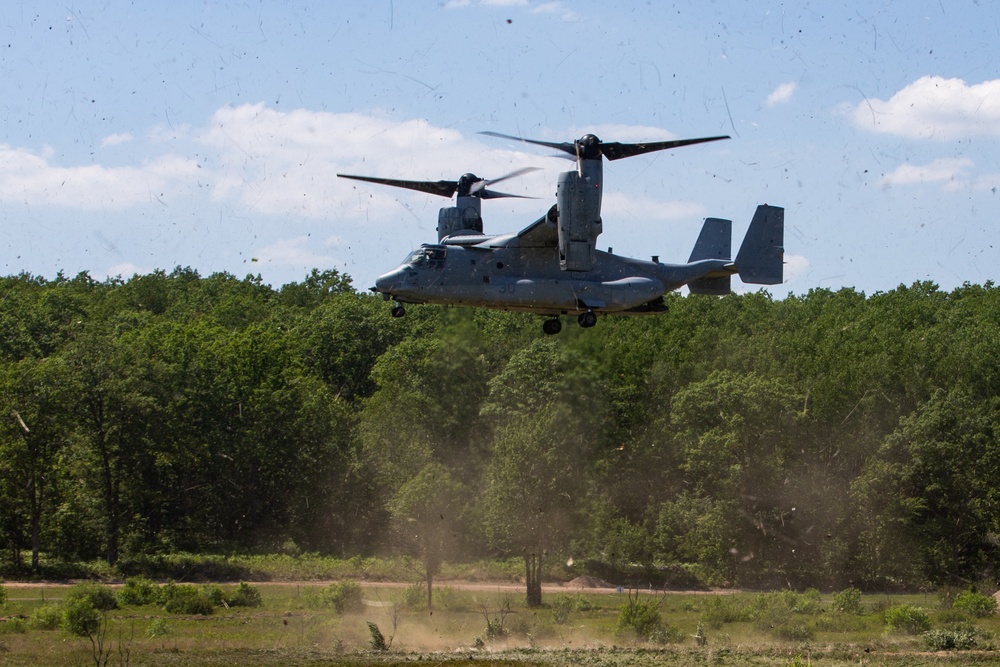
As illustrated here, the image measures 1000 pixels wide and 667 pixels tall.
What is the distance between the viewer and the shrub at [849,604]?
188 ft

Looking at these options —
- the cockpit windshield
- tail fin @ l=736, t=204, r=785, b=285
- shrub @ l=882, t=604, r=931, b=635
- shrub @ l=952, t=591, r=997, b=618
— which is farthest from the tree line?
the cockpit windshield

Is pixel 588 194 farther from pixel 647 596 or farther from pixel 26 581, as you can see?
pixel 26 581

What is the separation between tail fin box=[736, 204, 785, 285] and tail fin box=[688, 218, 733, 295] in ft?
2.23

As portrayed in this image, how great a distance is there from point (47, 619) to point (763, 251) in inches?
1289

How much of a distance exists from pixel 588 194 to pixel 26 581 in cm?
4458

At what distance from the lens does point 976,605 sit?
55688 millimetres

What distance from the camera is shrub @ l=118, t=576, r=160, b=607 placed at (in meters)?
57.9

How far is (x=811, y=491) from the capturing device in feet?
236

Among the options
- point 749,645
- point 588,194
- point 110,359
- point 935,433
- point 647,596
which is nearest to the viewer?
point 588,194

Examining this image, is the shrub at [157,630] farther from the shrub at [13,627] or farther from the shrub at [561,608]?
the shrub at [561,608]

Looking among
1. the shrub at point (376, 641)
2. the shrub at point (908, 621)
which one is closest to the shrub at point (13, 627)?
the shrub at point (376, 641)

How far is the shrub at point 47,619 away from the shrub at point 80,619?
1.35 ft

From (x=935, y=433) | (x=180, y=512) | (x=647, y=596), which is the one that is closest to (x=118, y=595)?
(x=180, y=512)

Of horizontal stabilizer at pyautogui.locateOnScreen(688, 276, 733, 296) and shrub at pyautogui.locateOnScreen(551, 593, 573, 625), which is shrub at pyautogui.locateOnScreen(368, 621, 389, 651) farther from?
horizontal stabilizer at pyautogui.locateOnScreen(688, 276, 733, 296)
